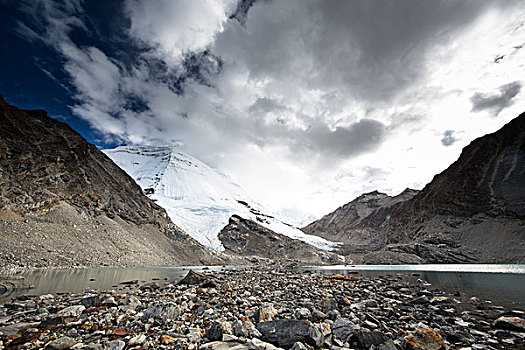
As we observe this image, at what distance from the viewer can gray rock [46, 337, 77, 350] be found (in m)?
5.14

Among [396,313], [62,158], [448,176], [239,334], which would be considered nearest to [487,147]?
[448,176]

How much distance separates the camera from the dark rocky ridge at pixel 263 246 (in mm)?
105881

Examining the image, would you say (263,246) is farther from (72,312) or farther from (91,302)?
(72,312)

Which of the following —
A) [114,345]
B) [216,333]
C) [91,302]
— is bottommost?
[91,302]

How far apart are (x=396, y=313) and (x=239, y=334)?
706 cm

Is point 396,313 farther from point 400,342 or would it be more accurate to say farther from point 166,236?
point 166,236

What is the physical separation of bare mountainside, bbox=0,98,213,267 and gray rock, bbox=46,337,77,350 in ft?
99.6

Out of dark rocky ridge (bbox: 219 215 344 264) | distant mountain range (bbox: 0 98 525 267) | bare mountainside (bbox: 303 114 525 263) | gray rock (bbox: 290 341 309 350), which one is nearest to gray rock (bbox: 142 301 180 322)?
gray rock (bbox: 290 341 309 350)

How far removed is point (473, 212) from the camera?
88875 mm

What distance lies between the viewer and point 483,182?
94.1 m

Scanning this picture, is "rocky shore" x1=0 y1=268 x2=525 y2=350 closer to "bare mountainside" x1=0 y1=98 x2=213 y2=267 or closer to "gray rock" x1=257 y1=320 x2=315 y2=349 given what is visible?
"gray rock" x1=257 y1=320 x2=315 y2=349

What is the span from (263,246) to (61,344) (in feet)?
372

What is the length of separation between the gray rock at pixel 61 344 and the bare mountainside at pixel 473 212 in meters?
89.4

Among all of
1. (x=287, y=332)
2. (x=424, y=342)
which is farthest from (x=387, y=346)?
(x=287, y=332)
